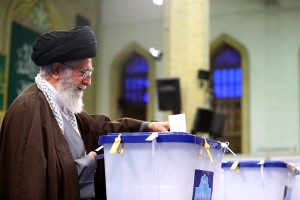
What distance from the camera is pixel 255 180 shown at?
341 cm

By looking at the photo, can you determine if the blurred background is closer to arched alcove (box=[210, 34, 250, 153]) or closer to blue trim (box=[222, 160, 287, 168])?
arched alcove (box=[210, 34, 250, 153])

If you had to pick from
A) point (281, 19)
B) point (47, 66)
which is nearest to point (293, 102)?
point (281, 19)

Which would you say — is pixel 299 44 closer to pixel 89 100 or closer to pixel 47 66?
pixel 89 100

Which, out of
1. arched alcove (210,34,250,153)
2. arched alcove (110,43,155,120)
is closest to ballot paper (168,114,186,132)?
arched alcove (210,34,250,153)

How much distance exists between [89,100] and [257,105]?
4477mm

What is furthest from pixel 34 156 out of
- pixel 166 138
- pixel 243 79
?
pixel 243 79

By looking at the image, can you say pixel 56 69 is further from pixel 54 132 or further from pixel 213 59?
pixel 213 59

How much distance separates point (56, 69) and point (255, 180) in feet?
5.04

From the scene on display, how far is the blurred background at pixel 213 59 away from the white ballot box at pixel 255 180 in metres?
6.58

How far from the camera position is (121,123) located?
120 inches

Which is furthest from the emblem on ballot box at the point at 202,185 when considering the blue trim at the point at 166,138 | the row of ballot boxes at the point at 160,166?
the blue trim at the point at 166,138

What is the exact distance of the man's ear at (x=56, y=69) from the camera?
2.71 m

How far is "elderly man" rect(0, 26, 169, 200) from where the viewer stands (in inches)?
91.9

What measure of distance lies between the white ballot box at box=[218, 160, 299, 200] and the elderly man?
85 cm
